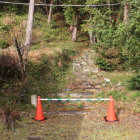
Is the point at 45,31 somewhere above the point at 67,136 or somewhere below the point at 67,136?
above

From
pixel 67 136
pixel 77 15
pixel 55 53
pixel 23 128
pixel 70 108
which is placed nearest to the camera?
pixel 67 136

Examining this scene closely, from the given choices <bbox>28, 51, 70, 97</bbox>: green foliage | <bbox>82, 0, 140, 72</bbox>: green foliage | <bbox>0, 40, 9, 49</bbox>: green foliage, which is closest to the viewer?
<bbox>82, 0, 140, 72</bbox>: green foliage

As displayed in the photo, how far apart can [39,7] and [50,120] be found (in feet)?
55.8

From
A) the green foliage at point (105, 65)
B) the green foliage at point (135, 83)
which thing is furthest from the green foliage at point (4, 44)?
the green foliage at point (135, 83)

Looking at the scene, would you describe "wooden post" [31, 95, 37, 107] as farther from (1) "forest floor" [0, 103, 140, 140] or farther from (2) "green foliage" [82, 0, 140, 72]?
(2) "green foliage" [82, 0, 140, 72]

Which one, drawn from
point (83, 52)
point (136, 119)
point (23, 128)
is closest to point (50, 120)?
point (23, 128)

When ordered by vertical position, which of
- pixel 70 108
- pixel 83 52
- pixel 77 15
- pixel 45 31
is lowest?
pixel 70 108

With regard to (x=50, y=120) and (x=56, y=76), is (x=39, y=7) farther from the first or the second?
(x=50, y=120)

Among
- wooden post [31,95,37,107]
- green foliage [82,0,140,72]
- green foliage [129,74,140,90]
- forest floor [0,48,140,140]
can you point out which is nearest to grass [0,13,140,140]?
forest floor [0,48,140,140]

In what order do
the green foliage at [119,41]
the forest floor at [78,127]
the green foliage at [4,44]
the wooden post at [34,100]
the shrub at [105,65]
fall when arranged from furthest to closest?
the green foliage at [4,44]
the shrub at [105,65]
the green foliage at [119,41]
the wooden post at [34,100]
the forest floor at [78,127]

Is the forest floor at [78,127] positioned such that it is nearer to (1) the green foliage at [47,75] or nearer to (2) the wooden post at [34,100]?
(2) the wooden post at [34,100]

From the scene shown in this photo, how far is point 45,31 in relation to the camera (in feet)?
54.4

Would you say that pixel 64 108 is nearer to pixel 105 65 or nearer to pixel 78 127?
pixel 78 127

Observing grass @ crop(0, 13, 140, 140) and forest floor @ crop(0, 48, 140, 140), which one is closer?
forest floor @ crop(0, 48, 140, 140)
